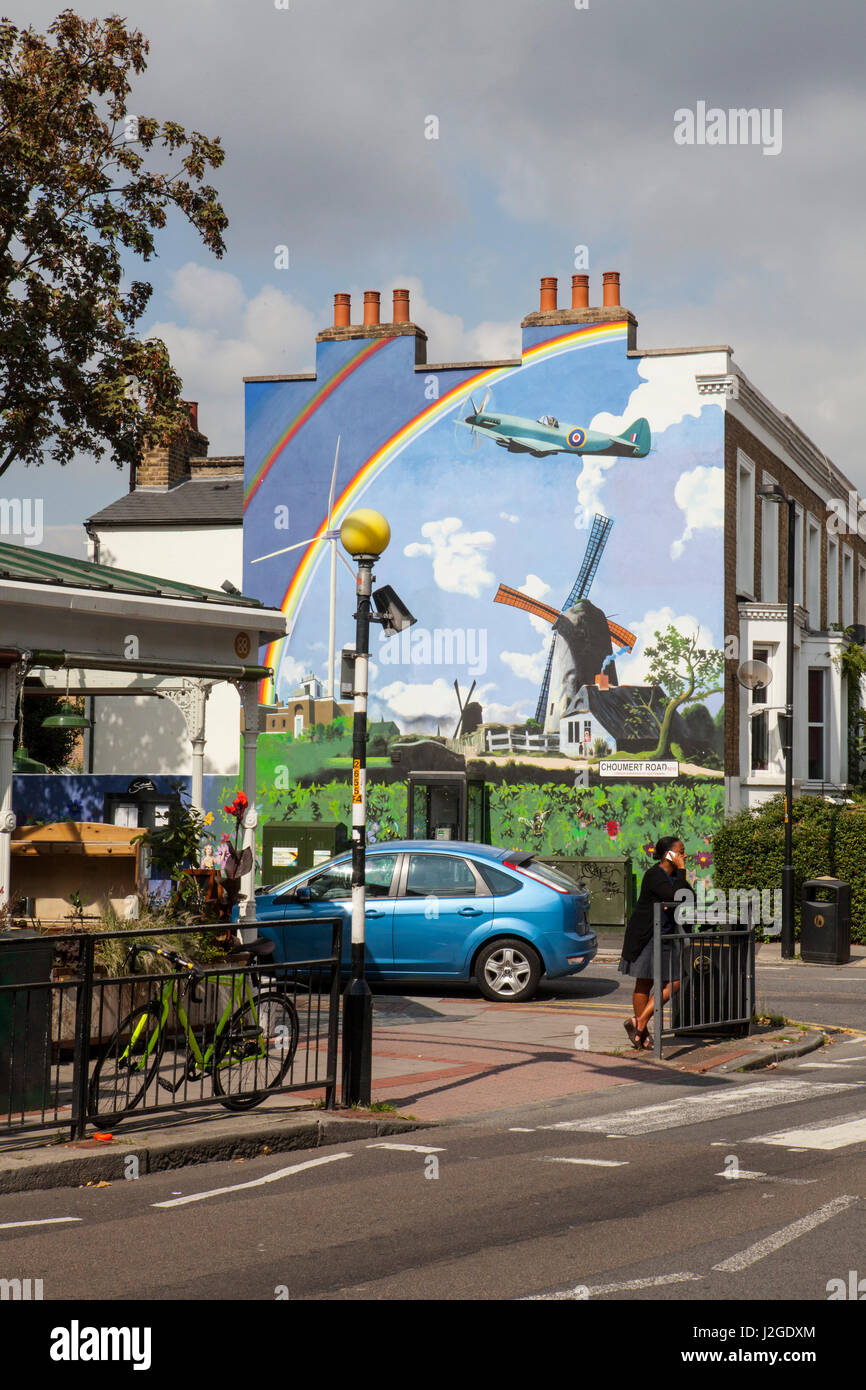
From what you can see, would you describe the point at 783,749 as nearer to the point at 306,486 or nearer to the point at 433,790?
the point at 433,790

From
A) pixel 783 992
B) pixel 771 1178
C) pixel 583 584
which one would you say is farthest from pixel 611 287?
pixel 771 1178

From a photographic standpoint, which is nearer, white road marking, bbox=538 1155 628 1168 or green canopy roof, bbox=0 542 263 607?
white road marking, bbox=538 1155 628 1168

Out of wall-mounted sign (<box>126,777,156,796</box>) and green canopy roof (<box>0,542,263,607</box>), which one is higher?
green canopy roof (<box>0,542,263,607</box>)

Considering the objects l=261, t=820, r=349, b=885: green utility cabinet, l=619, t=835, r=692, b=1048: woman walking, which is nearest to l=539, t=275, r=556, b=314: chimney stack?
l=261, t=820, r=349, b=885: green utility cabinet

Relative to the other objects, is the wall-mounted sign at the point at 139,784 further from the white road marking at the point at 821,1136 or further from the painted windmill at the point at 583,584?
the white road marking at the point at 821,1136

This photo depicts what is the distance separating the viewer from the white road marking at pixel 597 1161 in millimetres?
8344

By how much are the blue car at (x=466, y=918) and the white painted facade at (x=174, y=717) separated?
1588 cm

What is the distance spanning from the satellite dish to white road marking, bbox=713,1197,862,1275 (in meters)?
19.0

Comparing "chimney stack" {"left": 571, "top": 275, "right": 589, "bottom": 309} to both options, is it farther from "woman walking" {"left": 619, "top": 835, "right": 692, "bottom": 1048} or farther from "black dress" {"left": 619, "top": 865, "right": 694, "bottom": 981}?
"black dress" {"left": 619, "top": 865, "right": 694, "bottom": 981}

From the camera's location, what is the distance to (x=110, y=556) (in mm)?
33219

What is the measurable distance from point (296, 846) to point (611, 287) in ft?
40.1

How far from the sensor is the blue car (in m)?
15.8
